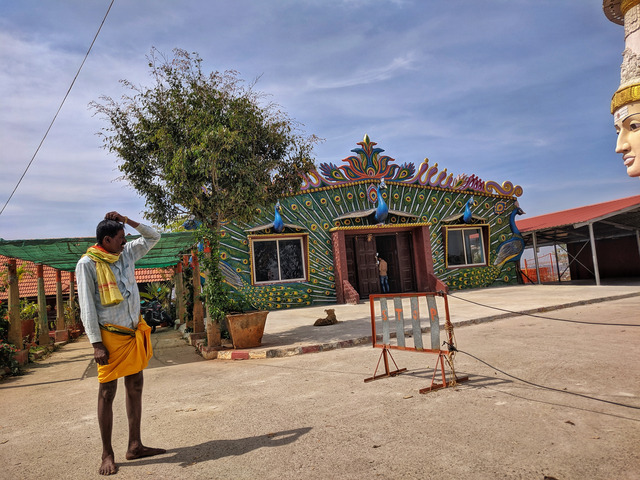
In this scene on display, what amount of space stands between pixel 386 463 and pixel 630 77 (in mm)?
2935

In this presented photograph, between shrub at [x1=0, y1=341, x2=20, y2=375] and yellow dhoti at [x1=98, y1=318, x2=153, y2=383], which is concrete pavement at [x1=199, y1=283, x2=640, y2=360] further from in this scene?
yellow dhoti at [x1=98, y1=318, x2=153, y2=383]

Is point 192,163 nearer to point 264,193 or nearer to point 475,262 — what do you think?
point 264,193

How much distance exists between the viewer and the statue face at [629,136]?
103 inches

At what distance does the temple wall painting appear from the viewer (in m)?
15.3

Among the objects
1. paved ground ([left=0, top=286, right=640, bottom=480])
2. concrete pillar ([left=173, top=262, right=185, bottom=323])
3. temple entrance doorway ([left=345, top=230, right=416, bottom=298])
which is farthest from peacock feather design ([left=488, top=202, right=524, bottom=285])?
concrete pillar ([left=173, top=262, right=185, bottom=323])

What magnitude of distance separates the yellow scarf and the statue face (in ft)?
11.9

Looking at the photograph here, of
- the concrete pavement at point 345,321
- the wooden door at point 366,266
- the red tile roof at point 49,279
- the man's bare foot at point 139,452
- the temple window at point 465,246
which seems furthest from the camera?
the red tile roof at point 49,279

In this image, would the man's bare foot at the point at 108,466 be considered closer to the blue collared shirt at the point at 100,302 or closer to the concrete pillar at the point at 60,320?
the blue collared shirt at the point at 100,302

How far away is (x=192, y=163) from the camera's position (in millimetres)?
8164

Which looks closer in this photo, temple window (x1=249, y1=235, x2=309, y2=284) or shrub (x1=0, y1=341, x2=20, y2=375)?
shrub (x1=0, y1=341, x2=20, y2=375)

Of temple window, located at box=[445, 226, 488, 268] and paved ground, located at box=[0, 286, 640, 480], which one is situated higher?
temple window, located at box=[445, 226, 488, 268]

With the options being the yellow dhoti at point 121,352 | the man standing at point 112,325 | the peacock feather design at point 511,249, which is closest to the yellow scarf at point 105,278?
the man standing at point 112,325

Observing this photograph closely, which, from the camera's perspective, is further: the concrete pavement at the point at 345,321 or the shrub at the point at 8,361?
the shrub at the point at 8,361

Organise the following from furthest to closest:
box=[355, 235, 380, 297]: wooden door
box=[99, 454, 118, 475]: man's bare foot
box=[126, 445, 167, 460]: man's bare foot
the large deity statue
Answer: box=[355, 235, 380, 297]: wooden door
box=[126, 445, 167, 460]: man's bare foot
box=[99, 454, 118, 475]: man's bare foot
the large deity statue
